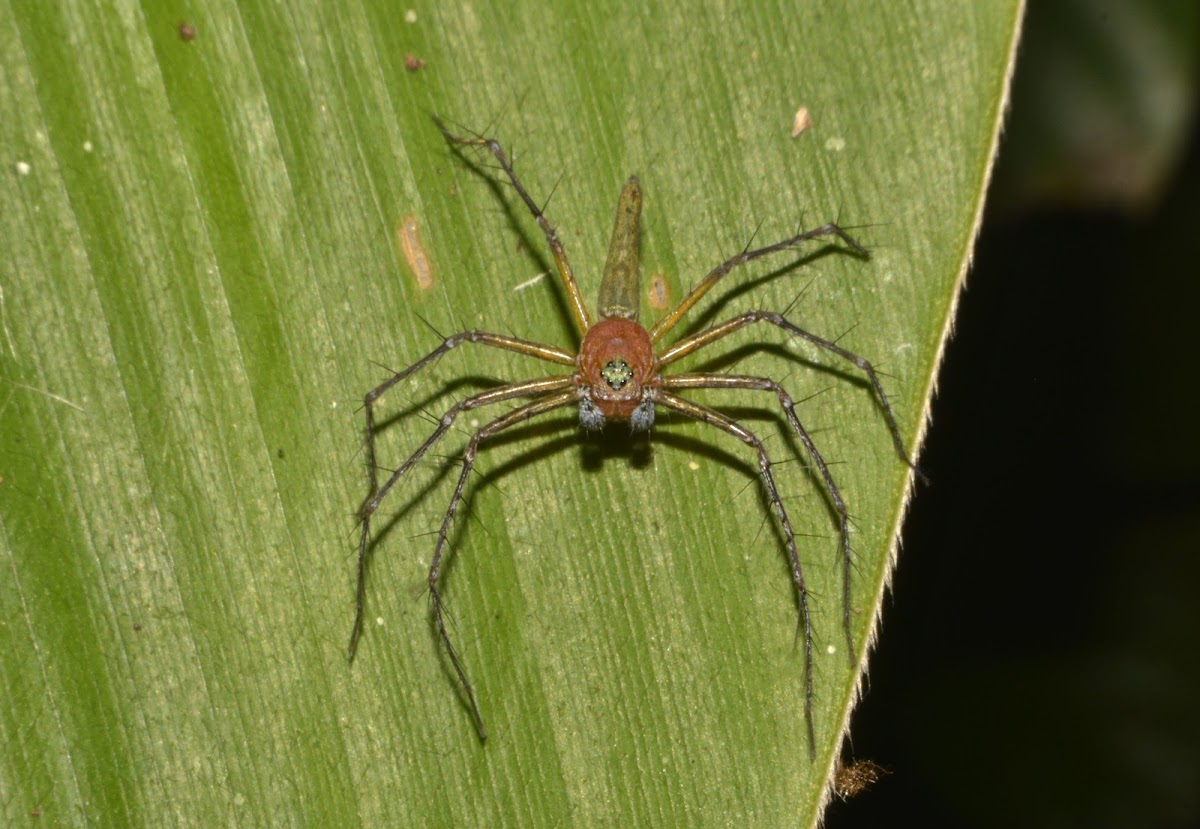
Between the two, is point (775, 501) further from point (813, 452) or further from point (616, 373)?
point (616, 373)

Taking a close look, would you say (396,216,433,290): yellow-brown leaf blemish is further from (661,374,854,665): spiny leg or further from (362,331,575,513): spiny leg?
(661,374,854,665): spiny leg

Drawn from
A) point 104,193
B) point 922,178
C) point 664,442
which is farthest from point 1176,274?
point 104,193

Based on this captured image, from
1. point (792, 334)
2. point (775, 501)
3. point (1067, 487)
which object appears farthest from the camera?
point (1067, 487)

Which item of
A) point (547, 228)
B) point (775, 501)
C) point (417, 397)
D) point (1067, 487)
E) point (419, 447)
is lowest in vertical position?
point (1067, 487)

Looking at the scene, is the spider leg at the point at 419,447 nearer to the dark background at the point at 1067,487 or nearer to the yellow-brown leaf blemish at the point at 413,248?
the yellow-brown leaf blemish at the point at 413,248

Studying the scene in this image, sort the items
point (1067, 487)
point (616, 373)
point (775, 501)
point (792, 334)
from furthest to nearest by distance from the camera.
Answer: point (1067, 487) < point (792, 334) < point (616, 373) < point (775, 501)

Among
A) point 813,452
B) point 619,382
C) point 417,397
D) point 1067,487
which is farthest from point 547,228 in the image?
point 1067,487

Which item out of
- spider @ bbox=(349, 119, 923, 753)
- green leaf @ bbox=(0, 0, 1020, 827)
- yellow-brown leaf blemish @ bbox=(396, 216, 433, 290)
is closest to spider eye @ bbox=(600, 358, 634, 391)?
spider @ bbox=(349, 119, 923, 753)

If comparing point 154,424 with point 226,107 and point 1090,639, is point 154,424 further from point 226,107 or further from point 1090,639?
point 1090,639
